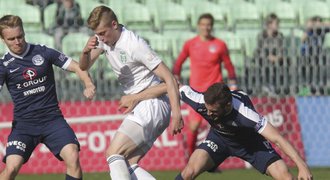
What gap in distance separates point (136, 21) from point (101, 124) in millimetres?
2169

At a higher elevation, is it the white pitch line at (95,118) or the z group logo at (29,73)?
the z group logo at (29,73)

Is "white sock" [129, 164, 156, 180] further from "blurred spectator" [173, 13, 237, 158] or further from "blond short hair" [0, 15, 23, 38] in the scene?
"blurred spectator" [173, 13, 237, 158]

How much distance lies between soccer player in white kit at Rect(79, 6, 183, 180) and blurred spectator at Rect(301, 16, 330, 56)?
578cm

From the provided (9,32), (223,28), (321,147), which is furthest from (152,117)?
(223,28)

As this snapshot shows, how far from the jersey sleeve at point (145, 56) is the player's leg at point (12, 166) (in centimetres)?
152

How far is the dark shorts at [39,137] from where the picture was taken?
8.63 m

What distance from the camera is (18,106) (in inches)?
348

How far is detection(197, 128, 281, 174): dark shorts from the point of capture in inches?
340

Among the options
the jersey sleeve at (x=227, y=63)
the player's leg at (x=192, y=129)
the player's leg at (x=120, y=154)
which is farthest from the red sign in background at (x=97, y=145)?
the player's leg at (x=120, y=154)

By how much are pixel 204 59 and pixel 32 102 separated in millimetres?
4778

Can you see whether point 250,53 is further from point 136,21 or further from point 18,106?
point 18,106

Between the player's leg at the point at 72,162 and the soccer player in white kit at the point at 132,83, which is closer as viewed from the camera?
the soccer player in white kit at the point at 132,83

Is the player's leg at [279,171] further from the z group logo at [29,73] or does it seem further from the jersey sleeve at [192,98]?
the z group logo at [29,73]

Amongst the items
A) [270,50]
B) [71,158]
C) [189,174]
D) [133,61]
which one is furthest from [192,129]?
[133,61]
